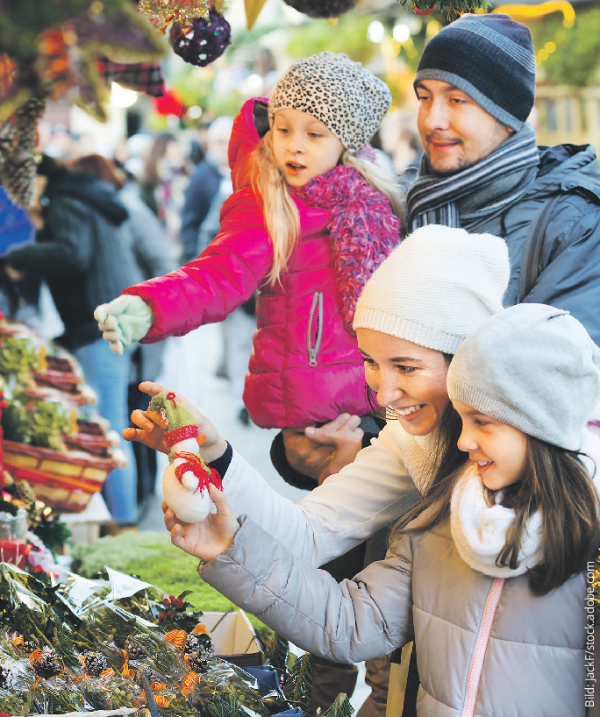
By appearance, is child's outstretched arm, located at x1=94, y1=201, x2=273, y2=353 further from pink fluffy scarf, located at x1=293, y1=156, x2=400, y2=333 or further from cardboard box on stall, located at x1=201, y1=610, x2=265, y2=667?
cardboard box on stall, located at x1=201, y1=610, x2=265, y2=667

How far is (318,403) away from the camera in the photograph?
1.98m

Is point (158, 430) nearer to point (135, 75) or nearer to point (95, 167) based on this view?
point (135, 75)

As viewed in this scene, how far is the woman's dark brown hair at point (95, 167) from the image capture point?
3814 millimetres

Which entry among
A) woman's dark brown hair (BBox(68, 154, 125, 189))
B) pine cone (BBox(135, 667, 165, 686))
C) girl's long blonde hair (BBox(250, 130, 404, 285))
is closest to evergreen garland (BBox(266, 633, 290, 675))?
pine cone (BBox(135, 667, 165, 686))

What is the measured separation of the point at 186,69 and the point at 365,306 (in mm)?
8008

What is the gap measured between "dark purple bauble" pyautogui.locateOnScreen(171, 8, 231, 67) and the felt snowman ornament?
3.58 feet

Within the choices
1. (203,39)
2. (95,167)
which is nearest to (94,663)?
(203,39)

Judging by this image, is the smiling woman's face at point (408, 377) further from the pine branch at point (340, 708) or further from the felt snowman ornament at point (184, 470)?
the pine branch at point (340, 708)

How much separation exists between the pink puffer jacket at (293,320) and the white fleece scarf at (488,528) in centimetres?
79

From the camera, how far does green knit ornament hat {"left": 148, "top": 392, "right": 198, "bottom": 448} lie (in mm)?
1243

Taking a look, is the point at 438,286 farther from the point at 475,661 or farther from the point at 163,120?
the point at 163,120

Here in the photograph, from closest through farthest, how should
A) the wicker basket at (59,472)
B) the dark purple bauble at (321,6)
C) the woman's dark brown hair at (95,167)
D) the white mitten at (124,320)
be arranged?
the white mitten at (124,320), the dark purple bauble at (321,6), the wicker basket at (59,472), the woman's dark brown hair at (95,167)

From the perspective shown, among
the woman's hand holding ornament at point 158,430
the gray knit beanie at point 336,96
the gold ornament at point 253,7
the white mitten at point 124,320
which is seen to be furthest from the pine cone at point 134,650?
the gold ornament at point 253,7

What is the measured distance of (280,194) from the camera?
1.95 metres
